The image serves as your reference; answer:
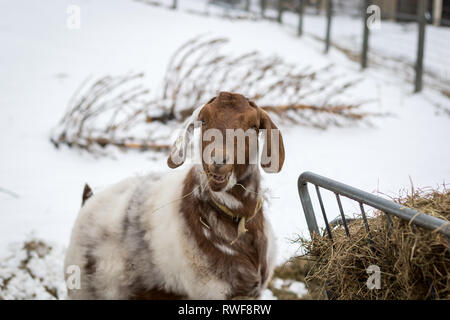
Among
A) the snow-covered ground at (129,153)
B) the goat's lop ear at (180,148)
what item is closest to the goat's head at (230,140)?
the goat's lop ear at (180,148)

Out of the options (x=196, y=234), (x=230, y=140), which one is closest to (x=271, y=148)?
(x=230, y=140)

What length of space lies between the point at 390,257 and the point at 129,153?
13.1ft

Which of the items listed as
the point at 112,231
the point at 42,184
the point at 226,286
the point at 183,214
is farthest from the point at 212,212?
the point at 42,184

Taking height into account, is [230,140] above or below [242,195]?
above

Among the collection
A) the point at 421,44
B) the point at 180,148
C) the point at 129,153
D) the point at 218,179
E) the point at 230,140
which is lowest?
the point at 129,153

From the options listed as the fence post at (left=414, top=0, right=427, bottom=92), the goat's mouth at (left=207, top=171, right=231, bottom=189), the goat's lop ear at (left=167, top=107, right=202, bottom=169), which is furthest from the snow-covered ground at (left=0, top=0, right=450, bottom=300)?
the goat's lop ear at (left=167, top=107, right=202, bottom=169)

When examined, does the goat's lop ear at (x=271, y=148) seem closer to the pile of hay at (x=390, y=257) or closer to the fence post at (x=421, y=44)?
the pile of hay at (x=390, y=257)

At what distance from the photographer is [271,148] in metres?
2.31

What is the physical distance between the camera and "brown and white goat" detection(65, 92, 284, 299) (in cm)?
228

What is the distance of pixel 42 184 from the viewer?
444cm

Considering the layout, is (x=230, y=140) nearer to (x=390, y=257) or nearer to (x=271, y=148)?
(x=271, y=148)

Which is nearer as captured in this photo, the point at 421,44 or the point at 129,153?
the point at 421,44
